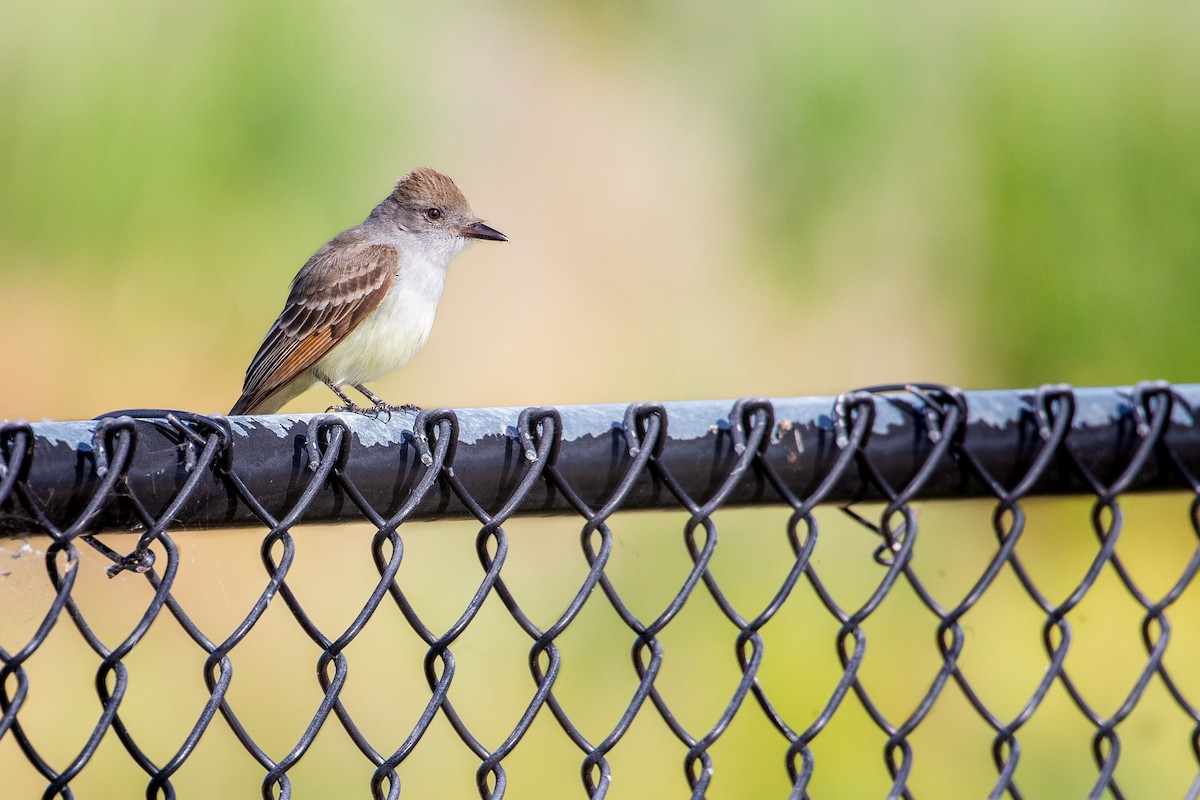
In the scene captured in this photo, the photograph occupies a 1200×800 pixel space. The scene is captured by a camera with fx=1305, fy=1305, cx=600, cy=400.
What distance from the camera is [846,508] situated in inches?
65.7

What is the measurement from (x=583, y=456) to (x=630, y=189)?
115 inches

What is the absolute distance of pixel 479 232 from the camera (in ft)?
12.1

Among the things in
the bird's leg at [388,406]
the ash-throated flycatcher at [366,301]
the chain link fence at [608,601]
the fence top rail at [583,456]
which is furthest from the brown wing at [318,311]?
the fence top rail at [583,456]

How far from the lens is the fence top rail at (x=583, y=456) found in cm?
121

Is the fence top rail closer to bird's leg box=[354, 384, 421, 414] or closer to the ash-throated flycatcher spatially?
bird's leg box=[354, 384, 421, 414]

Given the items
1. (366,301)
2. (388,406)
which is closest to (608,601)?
(388,406)

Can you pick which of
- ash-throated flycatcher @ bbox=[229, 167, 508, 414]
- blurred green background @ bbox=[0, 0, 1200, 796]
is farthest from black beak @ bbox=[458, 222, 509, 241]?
blurred green background @ bbox=[0, 0, 1200, 796]

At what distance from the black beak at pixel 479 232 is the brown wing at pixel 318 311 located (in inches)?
9.0

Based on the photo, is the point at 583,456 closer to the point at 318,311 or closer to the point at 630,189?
the point at 318,311

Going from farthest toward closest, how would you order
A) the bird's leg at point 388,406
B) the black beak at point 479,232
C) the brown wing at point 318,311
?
1. the black beak at point 479,232
2. the brown wing at point 318,311
3. the bird's leg at point 388,406

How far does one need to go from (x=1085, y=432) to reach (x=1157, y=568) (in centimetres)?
208

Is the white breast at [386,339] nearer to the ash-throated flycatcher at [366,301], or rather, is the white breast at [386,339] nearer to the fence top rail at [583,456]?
the ash-throated flycatcher at [366,301]

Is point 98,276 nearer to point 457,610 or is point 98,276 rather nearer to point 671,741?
point 457,610

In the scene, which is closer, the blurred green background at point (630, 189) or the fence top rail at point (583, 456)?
the fence top rail at point (583, 456)
